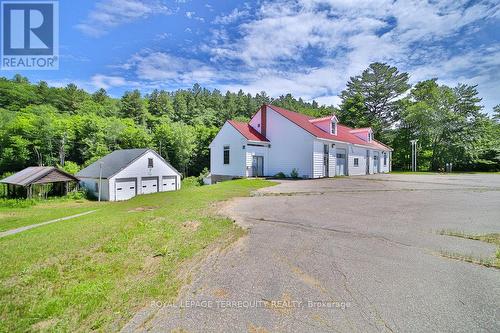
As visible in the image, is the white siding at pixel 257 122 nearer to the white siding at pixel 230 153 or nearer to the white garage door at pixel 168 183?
the white siding at pixel 230 153

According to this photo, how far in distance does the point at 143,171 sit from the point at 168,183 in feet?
13.2

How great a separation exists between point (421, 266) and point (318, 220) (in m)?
3.39

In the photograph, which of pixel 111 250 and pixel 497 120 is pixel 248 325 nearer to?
pixel 111 250

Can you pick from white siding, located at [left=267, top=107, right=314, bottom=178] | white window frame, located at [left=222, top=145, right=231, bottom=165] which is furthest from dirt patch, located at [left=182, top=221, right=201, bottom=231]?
white window frame, located at [left=222, top=145, right=231, bottom=165]

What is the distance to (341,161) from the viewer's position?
25.1 m

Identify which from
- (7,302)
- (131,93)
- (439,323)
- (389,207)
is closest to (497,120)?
(389,207)

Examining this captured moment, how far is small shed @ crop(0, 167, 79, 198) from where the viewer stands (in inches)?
954

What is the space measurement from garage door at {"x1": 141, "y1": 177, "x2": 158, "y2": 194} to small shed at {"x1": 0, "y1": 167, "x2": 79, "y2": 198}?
722 centimetres

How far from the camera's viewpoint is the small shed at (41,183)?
24.2 meters

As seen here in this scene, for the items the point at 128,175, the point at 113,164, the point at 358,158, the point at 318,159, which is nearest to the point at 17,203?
the point at 113,164

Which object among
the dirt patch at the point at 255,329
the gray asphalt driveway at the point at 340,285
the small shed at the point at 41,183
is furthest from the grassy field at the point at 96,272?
the small shed at the point at 41,183

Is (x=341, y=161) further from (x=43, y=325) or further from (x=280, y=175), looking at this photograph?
(x=43, y=325)

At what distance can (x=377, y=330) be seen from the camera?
2553 mm

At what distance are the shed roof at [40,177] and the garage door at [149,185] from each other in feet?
23.7
